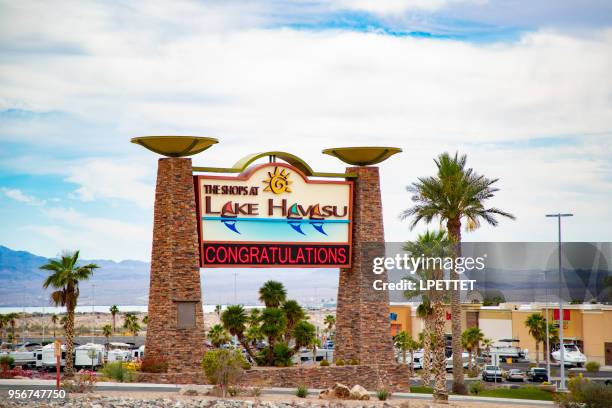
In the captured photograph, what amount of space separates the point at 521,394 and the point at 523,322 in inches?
1704

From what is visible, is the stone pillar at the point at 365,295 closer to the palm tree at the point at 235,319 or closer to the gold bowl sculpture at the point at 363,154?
the gold bowl sculpture at the point at 363,154

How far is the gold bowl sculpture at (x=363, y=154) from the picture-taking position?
55.3m

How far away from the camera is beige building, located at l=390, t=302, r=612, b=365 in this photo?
295 feet

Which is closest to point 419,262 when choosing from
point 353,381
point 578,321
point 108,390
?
point 353,381

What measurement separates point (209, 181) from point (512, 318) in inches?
2230

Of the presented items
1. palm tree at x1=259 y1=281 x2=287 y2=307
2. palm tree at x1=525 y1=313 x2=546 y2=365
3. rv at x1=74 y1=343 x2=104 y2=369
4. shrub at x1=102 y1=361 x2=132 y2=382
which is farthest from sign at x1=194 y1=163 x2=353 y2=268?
palm tree at x1=525 y1=313 x2=546 y2=365

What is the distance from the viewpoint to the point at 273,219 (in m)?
52.9

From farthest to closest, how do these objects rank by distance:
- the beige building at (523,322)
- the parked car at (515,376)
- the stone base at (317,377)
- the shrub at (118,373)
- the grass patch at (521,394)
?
the beige building at (523,322) → the parked car at (515,376) → the grass patch at (521,394) → the stone base at (317,377) → the shrub at (118,373)

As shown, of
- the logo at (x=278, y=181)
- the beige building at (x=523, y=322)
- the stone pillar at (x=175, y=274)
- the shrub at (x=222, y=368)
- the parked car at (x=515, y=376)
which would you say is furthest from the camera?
the beige building at (x=523, y=322)

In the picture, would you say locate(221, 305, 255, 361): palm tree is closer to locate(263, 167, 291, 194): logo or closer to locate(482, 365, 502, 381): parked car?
locate(263, 167, 291, 194): logo

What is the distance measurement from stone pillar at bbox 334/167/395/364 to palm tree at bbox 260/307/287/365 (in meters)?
3.27

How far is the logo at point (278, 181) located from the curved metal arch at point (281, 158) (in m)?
0.83

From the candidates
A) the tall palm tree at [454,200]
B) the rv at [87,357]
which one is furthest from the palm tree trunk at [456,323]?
the rv at [87,357]

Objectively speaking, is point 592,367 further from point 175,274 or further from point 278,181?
point 175,274
